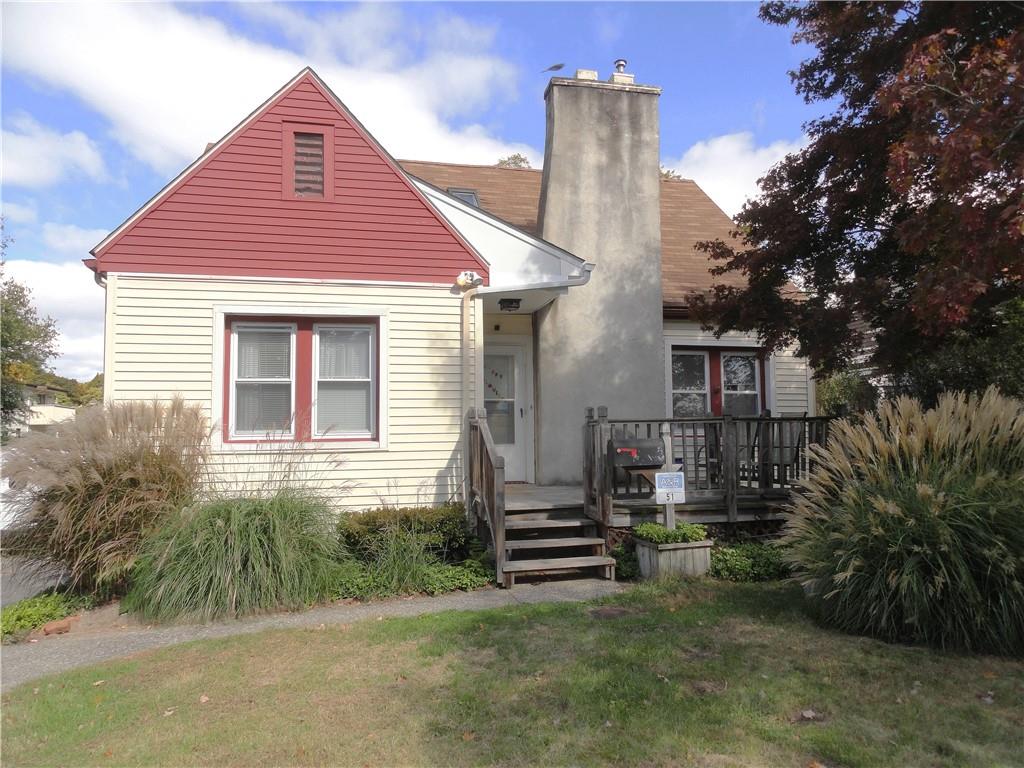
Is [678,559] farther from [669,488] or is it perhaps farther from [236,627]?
[236,627]

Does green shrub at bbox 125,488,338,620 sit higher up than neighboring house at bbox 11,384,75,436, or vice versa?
neighboring house at bbox 11,384,75,436

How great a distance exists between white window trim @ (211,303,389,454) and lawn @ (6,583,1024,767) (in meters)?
3.02

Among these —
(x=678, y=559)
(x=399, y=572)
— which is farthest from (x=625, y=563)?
(x=399, y=572)

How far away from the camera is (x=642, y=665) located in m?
4.87

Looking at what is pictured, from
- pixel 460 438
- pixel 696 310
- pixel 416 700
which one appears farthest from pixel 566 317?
pixel 416 700

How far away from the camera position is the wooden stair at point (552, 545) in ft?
24.5

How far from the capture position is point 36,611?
6.71 m

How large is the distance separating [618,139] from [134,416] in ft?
26.3

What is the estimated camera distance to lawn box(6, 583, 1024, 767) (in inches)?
145

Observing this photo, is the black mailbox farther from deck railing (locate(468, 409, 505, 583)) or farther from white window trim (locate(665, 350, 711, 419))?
white window trim (locate(665, 350, 711, 419))

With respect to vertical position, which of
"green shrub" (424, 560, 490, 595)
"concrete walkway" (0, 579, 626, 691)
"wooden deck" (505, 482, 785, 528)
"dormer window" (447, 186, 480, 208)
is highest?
"dormer window" (447, 186, 480, 208)

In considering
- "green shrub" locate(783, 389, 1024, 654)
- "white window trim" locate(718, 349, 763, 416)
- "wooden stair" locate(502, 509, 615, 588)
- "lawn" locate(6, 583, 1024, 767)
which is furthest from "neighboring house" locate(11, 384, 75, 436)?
"green shrub" locate(783, 389, 1024, 654)

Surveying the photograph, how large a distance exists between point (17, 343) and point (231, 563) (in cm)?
2724

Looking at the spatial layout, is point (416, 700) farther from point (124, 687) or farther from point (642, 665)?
point (124, 687)
